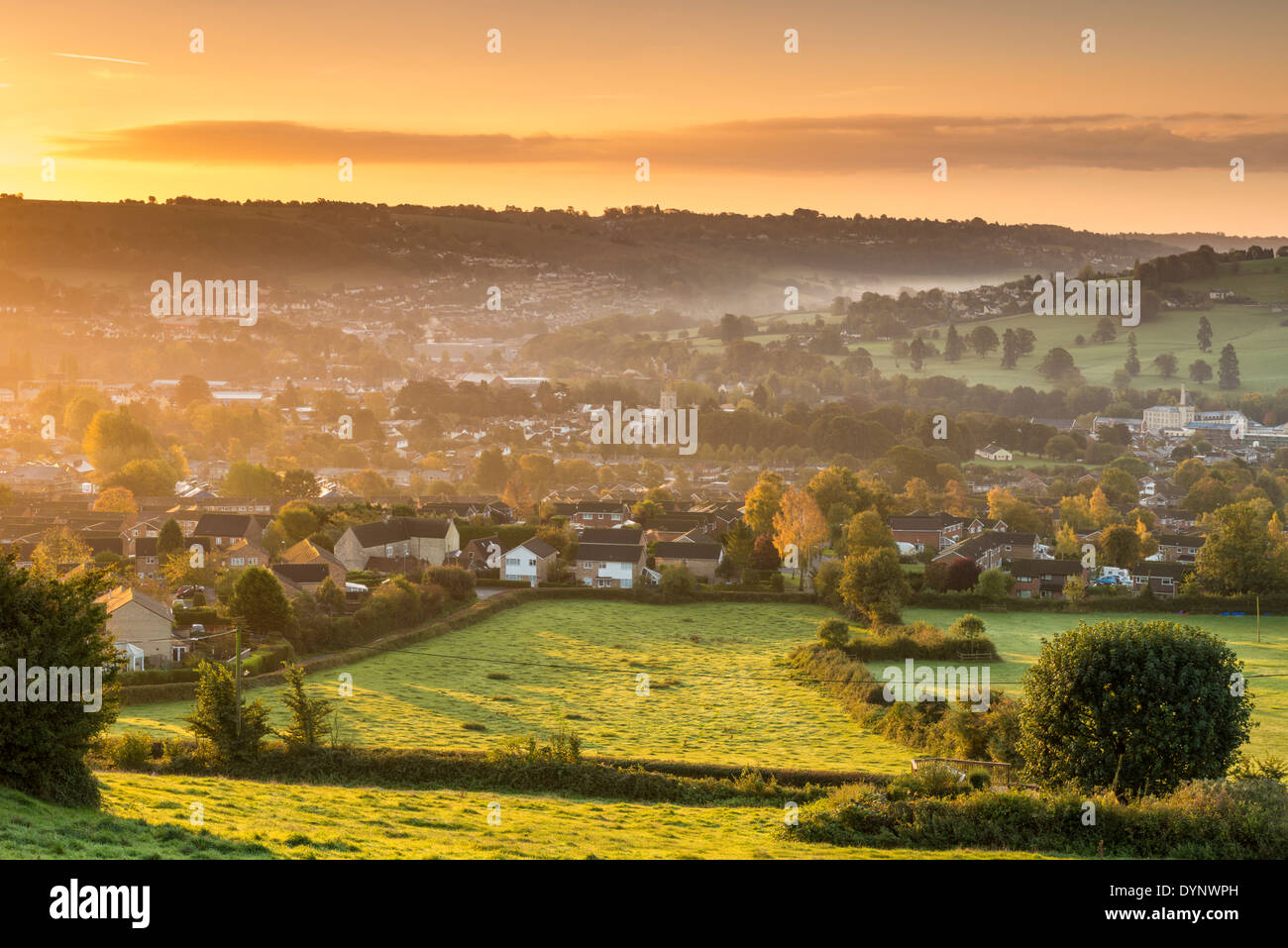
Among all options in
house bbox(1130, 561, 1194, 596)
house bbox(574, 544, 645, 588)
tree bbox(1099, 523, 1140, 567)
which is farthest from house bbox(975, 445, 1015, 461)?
house bbox(574, 544, 645, 588)

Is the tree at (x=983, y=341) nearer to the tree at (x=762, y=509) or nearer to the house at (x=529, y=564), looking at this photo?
the tree at (x=762, y=509)

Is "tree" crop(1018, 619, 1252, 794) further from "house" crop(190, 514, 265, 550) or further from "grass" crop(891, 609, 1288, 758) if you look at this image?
"house" crop(190, 514, 265, 550)

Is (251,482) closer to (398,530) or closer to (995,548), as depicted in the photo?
(398,530)

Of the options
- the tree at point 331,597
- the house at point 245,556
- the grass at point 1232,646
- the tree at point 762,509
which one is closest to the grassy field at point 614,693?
A: the tree at point 331,597
